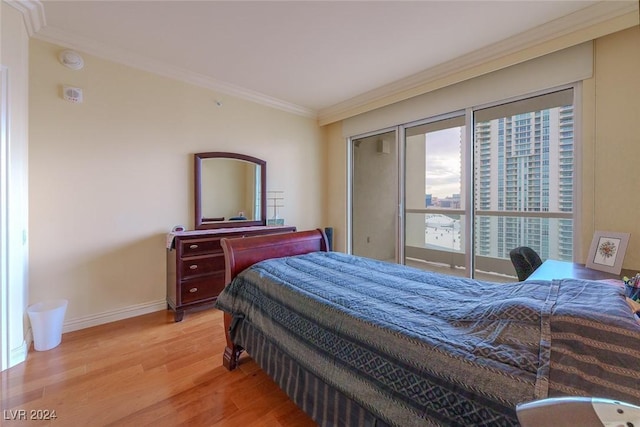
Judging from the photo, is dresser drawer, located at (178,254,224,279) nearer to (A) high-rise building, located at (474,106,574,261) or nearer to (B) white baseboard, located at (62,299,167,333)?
(B) white baseboard, located at (62,299,167,333)

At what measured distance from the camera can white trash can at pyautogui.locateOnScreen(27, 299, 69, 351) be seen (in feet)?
6.97

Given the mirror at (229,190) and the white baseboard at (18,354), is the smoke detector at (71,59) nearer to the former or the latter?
the mirror at (229,190)

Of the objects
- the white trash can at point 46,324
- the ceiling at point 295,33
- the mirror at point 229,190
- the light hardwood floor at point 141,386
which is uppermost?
the ceiling at point 295,33

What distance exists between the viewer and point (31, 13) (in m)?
2.07

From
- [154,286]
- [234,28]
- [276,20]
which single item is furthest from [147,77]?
[154,286]

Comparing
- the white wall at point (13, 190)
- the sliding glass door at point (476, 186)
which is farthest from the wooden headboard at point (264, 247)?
the sliding glass door at point (476, 186)

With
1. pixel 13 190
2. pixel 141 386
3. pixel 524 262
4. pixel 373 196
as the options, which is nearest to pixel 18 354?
pixel 141 386

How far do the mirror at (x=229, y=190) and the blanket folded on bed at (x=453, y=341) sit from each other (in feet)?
6.61

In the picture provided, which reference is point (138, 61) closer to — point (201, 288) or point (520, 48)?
point (201, 288)

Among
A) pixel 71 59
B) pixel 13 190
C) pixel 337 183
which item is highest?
pixel 71 59

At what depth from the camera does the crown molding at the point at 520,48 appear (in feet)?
6.68

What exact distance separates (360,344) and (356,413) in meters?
0.27

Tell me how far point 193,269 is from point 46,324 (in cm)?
110

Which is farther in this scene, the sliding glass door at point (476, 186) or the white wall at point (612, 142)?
the sliding glass door at point (476, 186)
